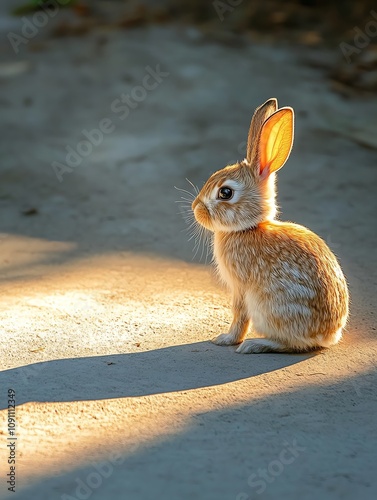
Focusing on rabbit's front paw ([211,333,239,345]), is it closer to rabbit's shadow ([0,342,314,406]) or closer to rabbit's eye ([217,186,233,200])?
rabbit's shadow ([0,342,314,406])

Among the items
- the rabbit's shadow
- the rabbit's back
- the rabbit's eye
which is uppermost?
the rabbit's eye

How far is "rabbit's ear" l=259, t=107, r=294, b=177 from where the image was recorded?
13.1 ft

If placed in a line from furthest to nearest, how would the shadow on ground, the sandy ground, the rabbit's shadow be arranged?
the rabbit's shadow, the sandy ground, the shadow on ground

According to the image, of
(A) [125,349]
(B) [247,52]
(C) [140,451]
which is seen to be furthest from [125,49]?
A: (C) [140,451]

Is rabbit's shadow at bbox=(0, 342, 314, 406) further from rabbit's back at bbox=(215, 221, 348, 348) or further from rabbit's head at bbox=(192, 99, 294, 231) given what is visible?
rabbit's head at bbox=(192, 99, 294, 231)

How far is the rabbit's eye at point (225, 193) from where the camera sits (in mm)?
4059

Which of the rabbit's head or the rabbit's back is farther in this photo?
the rabbit's head

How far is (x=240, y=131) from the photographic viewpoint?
25.3 ft

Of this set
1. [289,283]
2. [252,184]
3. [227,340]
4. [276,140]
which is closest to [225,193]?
[252,184]

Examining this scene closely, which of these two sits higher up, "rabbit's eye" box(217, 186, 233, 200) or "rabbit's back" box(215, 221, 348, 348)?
"rabbit's eye" box(217, 186, 233, 200)

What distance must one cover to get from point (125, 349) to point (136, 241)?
1.76 meters

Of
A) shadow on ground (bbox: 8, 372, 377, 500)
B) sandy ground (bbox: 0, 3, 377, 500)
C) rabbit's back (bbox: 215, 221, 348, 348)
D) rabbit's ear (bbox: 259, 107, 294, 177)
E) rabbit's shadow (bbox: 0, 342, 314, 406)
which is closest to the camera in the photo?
shadow on ground (bbox: 8, 372, 377, 500)

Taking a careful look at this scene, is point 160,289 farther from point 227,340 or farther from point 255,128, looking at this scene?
point 255,128

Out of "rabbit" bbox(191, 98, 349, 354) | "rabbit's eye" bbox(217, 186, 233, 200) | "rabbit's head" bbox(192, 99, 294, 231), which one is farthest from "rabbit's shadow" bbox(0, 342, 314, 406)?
"rabbit's eye" bbox(217, 186, 233, 200)
